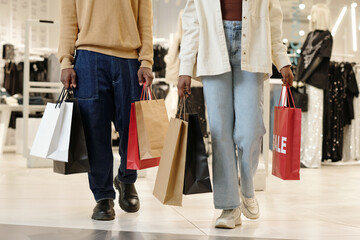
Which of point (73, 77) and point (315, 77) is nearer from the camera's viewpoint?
point (73, 77)

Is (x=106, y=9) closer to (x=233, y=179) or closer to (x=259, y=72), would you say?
(x=259, y=72)

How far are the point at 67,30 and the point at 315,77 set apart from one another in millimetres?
4496

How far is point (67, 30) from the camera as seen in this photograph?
282 cm

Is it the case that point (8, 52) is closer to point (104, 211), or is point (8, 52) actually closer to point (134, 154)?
point (104, 211)

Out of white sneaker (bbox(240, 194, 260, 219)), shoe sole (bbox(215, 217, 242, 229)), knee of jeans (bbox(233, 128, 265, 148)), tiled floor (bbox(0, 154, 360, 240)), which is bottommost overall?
tiled floor (bbox(0, 154, 360, 240))

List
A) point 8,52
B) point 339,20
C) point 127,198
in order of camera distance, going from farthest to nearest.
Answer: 1. point 8,52
2. point 339,20
3. point 127,198

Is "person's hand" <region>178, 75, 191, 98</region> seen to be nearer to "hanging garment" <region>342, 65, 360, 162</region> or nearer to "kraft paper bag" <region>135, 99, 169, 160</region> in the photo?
"kraft paper bag" <region>135, 99, 169, 160</region>

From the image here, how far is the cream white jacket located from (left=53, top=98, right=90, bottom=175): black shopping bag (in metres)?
0.59

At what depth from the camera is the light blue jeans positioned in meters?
2.58

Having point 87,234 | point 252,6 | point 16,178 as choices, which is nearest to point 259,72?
point 252,6

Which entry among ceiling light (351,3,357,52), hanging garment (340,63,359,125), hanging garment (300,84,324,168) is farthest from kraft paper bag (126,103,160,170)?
ceiling light (351,3,357,52)

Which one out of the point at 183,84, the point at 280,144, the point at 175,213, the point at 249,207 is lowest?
the point at 175,213

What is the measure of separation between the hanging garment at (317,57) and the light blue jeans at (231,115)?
13.9 ft

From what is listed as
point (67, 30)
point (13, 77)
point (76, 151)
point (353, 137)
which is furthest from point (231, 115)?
point (13, 77)
